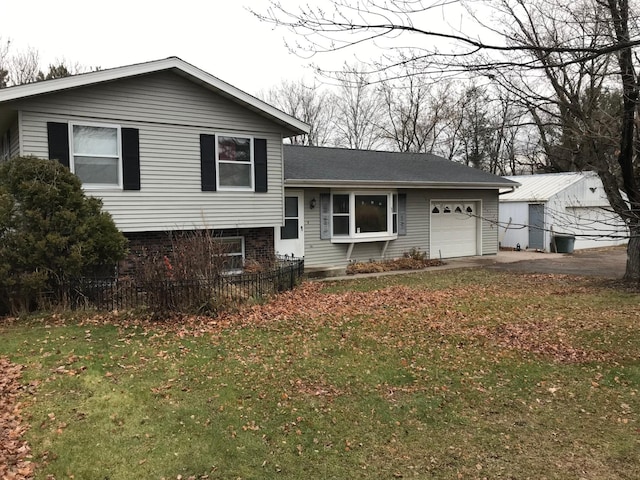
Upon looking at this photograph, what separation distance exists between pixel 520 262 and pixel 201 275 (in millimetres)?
12747

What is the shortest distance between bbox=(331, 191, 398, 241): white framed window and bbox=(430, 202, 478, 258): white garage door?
223cm

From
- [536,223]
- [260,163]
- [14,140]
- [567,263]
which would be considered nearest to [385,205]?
[260,163]

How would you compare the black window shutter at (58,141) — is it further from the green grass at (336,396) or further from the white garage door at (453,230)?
the white garage door at (453,230)

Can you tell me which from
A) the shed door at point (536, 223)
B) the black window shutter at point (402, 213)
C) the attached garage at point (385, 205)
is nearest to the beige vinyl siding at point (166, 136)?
the attached garage at point (385, 205)

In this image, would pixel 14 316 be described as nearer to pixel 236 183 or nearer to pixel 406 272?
pixel 236 183

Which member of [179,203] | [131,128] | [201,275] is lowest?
[201,275]

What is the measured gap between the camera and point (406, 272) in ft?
47.9

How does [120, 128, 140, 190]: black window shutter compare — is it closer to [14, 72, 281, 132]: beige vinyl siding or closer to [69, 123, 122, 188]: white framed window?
[69, 123, 122, 188]: white framed window

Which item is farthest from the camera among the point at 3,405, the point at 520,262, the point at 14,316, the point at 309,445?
the point at 520,262

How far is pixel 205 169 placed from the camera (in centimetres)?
1200

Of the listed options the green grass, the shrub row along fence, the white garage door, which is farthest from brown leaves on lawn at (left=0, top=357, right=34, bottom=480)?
the white garage door

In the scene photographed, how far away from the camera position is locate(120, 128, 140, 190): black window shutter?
35.7ft

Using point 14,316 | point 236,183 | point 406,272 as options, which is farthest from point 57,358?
point 406,272

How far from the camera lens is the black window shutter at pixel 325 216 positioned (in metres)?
14.9
